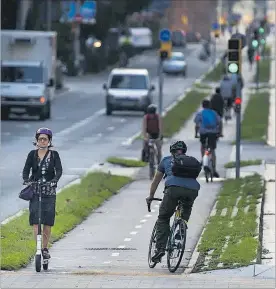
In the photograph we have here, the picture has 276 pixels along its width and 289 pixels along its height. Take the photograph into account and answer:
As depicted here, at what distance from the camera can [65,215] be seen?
20844 millimetres

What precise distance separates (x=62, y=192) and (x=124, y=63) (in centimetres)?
6920

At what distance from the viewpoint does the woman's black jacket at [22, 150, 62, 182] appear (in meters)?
14.9

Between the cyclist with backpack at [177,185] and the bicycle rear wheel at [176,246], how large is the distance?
0.07 m

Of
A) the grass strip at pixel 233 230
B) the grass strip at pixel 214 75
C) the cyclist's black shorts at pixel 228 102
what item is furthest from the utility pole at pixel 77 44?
the grass strip at pixel 233 230

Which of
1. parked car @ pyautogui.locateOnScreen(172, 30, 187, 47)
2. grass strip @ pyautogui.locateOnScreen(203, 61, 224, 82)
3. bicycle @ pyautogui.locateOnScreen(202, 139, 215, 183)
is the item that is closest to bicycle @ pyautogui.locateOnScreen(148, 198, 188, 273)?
bicycle @ pyautogui.locateOnScreen(202, 139, 215, 183)

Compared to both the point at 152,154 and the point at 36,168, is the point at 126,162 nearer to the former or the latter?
the point at 152,154

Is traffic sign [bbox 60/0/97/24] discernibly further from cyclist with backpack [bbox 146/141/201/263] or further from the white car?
cyclist with backpack [bbox 146/141/201/263]

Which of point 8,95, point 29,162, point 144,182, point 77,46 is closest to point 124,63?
point 77,46

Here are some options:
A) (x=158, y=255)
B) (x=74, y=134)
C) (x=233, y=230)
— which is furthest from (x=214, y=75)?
(x=158, y=255)

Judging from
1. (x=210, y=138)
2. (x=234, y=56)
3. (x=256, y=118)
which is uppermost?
(x=234, y=56)

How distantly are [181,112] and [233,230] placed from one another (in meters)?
36.1

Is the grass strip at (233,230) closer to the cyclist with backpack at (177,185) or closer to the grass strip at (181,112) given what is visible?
the cyclist with backpack at (177,185)

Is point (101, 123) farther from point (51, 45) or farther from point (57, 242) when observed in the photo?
point (57, 242)

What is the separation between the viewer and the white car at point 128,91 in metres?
51.5
